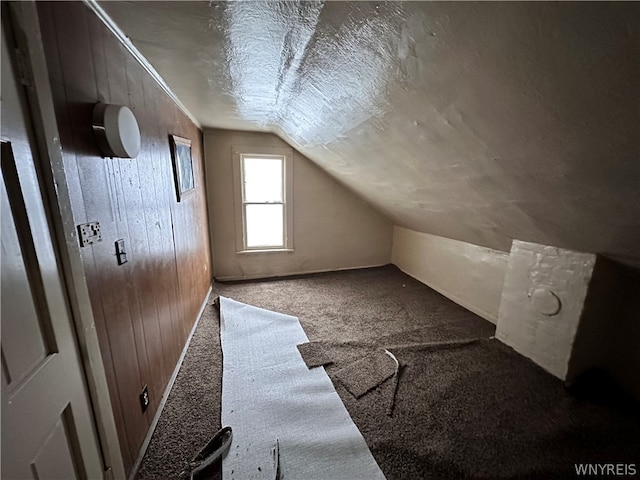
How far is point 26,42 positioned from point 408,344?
8.22 feet

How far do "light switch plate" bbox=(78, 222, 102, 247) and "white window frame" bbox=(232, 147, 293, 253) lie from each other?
245 centimetres

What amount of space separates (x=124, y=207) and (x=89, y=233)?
0.30 metres

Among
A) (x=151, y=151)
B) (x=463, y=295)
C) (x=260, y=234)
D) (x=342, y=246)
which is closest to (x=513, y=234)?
(x=463, y=295)

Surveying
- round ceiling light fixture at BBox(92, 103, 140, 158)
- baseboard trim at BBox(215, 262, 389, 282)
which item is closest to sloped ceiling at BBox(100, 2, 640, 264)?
round ceiling light fixture at BBox(92, 103, 140, 158)

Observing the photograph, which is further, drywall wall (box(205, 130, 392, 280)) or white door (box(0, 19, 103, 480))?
drywall wall (box(205, 130, 392, 280))

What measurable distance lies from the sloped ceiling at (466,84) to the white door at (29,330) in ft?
2.56

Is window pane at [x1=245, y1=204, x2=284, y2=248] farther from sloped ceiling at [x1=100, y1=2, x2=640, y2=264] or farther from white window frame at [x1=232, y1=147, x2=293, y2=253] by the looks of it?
sloped ceiling at [x1=100, y1=2, x2=640, y2=264]

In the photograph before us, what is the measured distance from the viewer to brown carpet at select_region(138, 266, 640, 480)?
1.20 meters

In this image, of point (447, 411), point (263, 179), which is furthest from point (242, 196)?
point (447, 411)

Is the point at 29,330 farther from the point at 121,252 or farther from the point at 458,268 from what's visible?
the point at 458,268

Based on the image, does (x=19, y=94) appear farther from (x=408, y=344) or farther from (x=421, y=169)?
(x=408, y=344)

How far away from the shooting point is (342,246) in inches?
155

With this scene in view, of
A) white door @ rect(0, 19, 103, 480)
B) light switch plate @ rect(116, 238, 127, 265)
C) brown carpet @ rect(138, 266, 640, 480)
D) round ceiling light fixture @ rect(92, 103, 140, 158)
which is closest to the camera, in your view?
white door @ rect(0, 19, 103, 480)

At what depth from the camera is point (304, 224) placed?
3682 millimetres
